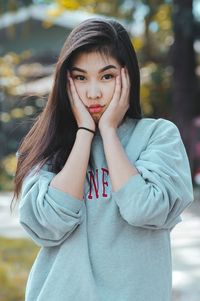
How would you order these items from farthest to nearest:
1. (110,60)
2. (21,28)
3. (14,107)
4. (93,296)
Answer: (21,28), (14,107), (110,60), (93,296)

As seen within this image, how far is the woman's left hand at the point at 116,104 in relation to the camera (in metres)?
1.97

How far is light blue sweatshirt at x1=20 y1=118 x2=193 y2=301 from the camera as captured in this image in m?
1.85

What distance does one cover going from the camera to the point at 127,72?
1.99m

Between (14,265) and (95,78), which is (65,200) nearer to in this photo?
(95,78)

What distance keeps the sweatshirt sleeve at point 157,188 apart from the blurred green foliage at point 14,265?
3198 millimetres

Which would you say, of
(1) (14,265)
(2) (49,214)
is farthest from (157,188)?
(1) (14,265)

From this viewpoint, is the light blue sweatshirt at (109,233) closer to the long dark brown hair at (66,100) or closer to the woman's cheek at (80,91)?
the long dark brown hair at (66,100)

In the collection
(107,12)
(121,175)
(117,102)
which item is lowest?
(107,12)

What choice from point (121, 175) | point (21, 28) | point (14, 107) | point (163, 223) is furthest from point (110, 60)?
point (21, 28)

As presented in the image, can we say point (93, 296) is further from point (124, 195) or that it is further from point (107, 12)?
point (107, 12)

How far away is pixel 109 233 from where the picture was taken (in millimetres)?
1884

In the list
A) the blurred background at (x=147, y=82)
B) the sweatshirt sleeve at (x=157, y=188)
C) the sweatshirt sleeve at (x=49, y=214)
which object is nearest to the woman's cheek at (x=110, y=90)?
the sweatshirt sleeve at (x=157, y=188)

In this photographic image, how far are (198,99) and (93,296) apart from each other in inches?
525

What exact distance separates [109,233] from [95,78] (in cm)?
42
